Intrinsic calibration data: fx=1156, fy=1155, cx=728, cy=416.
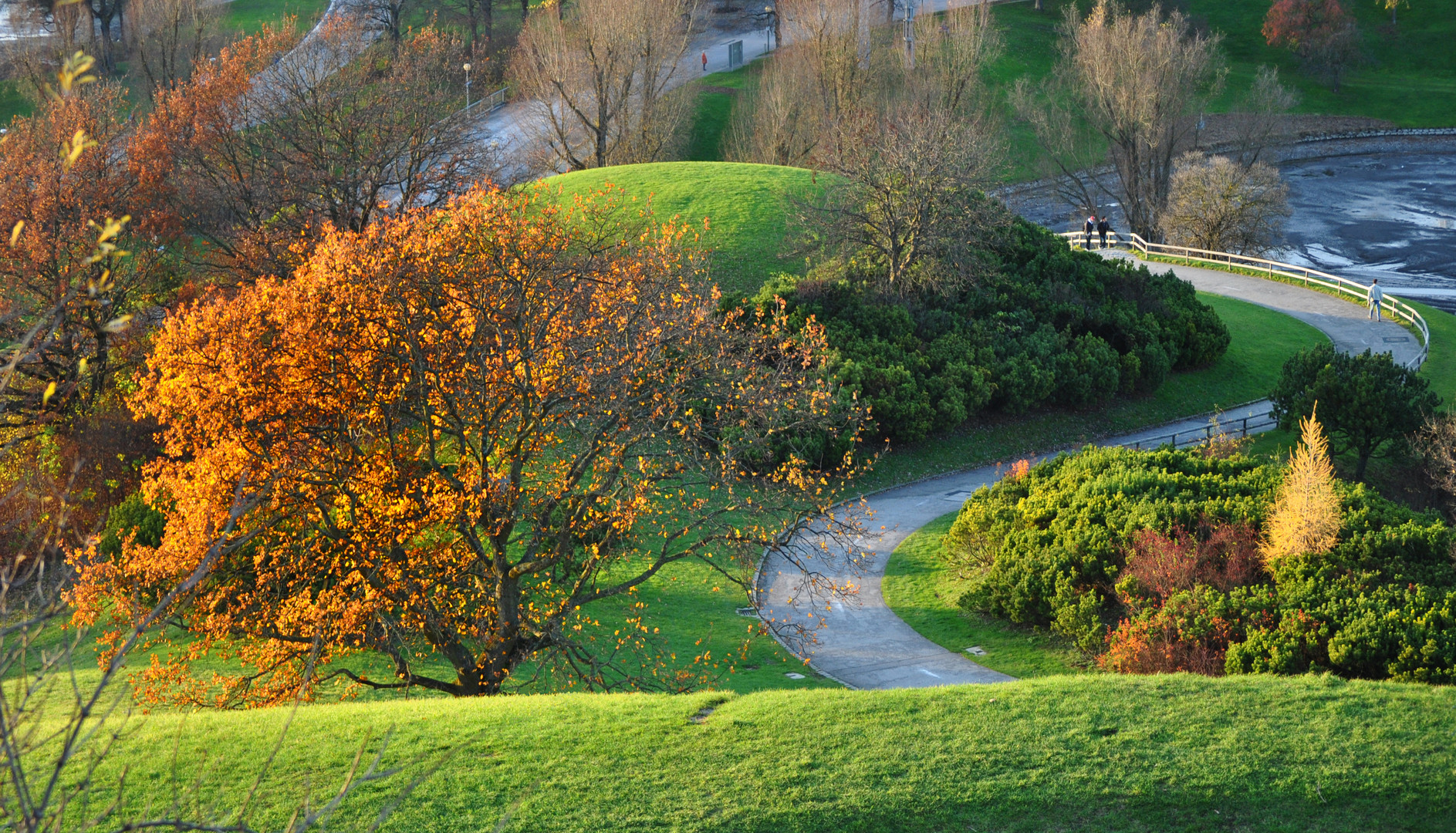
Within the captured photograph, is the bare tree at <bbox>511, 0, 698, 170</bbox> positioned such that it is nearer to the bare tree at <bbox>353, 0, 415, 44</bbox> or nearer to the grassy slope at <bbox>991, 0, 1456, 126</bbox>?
the bare tree at <bbox>353, 0, 415, 44</bbox>

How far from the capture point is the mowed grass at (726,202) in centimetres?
3956

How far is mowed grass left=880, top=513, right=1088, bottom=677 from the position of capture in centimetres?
2117

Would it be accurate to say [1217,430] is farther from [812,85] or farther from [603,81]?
[812,85]

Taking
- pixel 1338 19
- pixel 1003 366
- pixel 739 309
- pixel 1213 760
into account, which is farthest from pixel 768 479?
pixel 1338 19

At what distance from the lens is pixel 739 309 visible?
100 feet

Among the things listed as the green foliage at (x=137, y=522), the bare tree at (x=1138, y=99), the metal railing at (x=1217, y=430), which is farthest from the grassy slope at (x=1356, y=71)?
the green foliage at (x=137, y=522)

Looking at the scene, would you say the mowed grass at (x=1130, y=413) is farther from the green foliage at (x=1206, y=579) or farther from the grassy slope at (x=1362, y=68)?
the grassy slope at (x=1362, y=68)

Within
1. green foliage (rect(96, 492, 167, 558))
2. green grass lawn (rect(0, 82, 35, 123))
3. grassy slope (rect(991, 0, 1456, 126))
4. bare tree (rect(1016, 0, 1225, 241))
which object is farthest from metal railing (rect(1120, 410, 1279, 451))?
green grass lawn (rect(0, 82, 35, 123))

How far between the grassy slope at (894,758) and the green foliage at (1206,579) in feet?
9.13

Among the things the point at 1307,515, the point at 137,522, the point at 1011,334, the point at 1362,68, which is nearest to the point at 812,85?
the point at 1011,334

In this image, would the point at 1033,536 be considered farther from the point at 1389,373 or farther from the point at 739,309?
the point at 1389,373

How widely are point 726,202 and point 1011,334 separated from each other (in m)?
11.9

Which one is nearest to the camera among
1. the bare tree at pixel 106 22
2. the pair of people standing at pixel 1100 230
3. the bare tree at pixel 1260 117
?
the pair of people standing at pixel 1100 230

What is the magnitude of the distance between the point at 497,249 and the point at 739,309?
1103 cm
